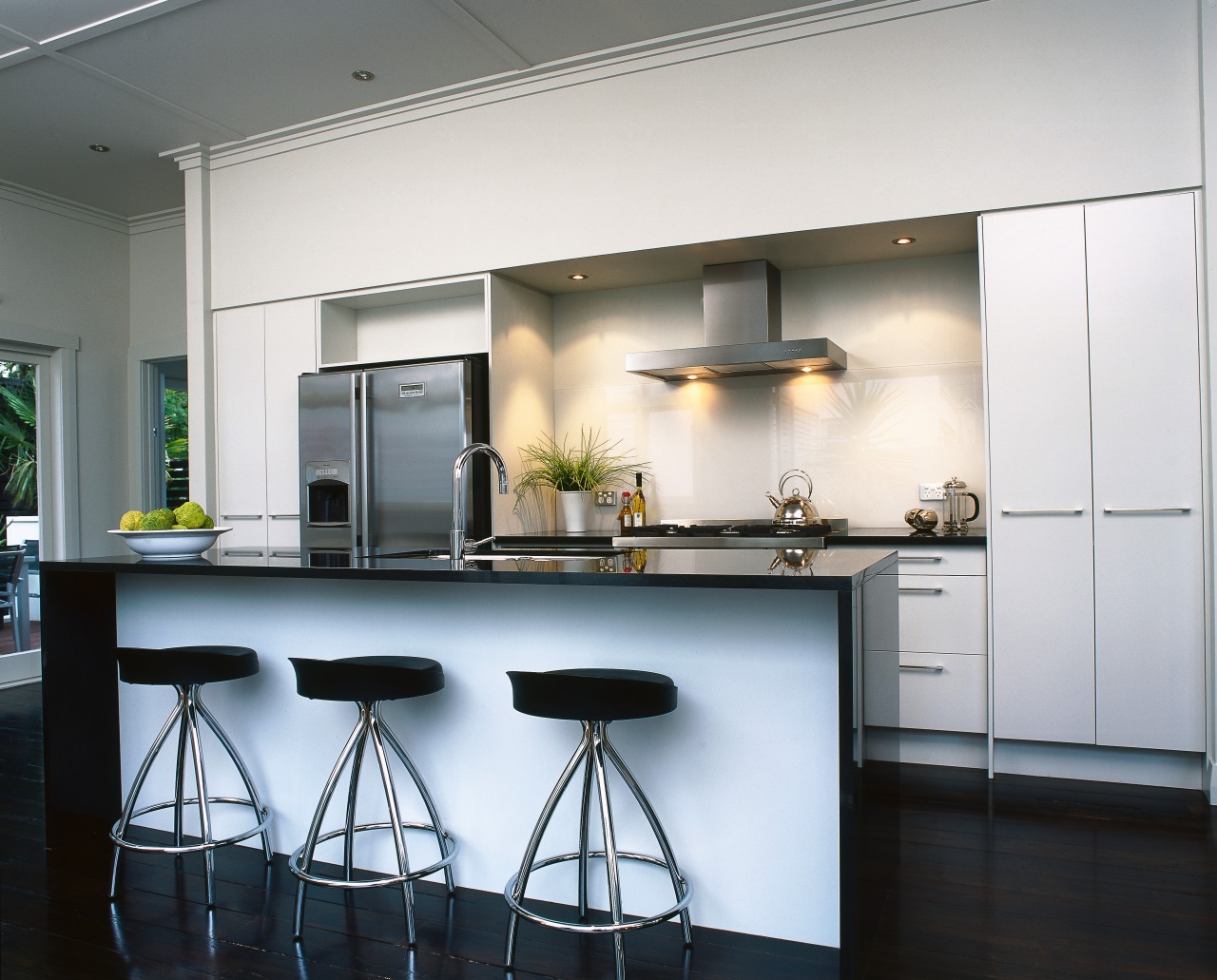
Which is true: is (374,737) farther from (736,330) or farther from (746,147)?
(746,147)

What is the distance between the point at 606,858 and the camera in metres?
2.05

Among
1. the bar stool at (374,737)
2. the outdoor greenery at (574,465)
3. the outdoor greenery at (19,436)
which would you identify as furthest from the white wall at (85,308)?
the bar stool at (374,737)

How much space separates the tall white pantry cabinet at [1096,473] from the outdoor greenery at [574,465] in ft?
6.00

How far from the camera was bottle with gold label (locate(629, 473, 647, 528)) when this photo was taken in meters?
4.37

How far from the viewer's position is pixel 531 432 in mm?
4504

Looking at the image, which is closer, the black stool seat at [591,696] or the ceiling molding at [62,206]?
the black stool seat at [591,696]

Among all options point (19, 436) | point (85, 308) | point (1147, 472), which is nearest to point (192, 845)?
point (1147, 472)

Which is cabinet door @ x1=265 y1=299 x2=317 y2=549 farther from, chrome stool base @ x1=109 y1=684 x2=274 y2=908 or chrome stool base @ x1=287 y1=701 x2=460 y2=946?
chrome stool base @ x1=287 y1=701 x2=460 y2=946

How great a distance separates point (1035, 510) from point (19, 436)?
541 cm

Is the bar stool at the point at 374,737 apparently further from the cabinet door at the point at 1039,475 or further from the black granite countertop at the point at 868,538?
the cabinet door at the point at 1039,475

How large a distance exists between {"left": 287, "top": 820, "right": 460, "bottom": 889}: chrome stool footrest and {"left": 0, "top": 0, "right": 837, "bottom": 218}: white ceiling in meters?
2.80

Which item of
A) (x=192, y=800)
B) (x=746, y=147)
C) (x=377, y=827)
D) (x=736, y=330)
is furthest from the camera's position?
(x=736, y=330)

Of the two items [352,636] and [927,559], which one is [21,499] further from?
[927,559]

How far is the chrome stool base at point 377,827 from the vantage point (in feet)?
7.00
